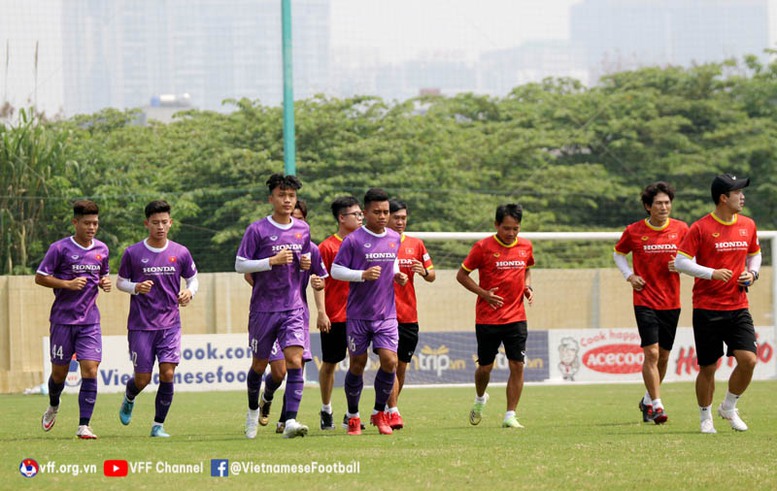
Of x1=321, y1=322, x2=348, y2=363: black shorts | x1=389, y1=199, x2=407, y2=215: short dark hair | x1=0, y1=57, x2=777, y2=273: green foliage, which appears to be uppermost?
x1=0, y1=57, x2=777, y2=273: green foliage

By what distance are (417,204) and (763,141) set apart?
1246 cm

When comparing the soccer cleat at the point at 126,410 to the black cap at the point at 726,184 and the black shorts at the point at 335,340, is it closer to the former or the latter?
the black shorts at the point at 335,340

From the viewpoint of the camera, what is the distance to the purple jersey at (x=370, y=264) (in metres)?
11.1

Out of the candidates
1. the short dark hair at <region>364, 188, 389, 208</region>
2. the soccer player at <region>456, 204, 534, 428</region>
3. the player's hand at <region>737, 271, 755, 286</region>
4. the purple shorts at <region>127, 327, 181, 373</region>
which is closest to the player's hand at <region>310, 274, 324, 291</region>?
the short dark hair at <region>364, 188, 389, 208</region>

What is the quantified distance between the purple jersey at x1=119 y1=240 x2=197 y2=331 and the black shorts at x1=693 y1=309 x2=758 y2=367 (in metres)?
4.77

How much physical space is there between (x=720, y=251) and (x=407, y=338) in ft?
10.9

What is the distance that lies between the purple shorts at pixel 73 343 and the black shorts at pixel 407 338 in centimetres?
300

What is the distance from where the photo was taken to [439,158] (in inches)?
1403

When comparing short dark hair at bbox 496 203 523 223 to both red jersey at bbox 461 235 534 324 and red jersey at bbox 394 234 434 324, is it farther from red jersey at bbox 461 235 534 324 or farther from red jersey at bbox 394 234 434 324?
red jersey at bbox 394 234 434 324

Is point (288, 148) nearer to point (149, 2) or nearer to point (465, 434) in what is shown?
point (465, 434)

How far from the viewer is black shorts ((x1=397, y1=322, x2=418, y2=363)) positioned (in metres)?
12.5

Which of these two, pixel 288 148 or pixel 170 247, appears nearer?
pixel 170 247

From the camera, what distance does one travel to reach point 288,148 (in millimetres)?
23516

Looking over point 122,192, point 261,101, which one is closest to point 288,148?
point 122,192
